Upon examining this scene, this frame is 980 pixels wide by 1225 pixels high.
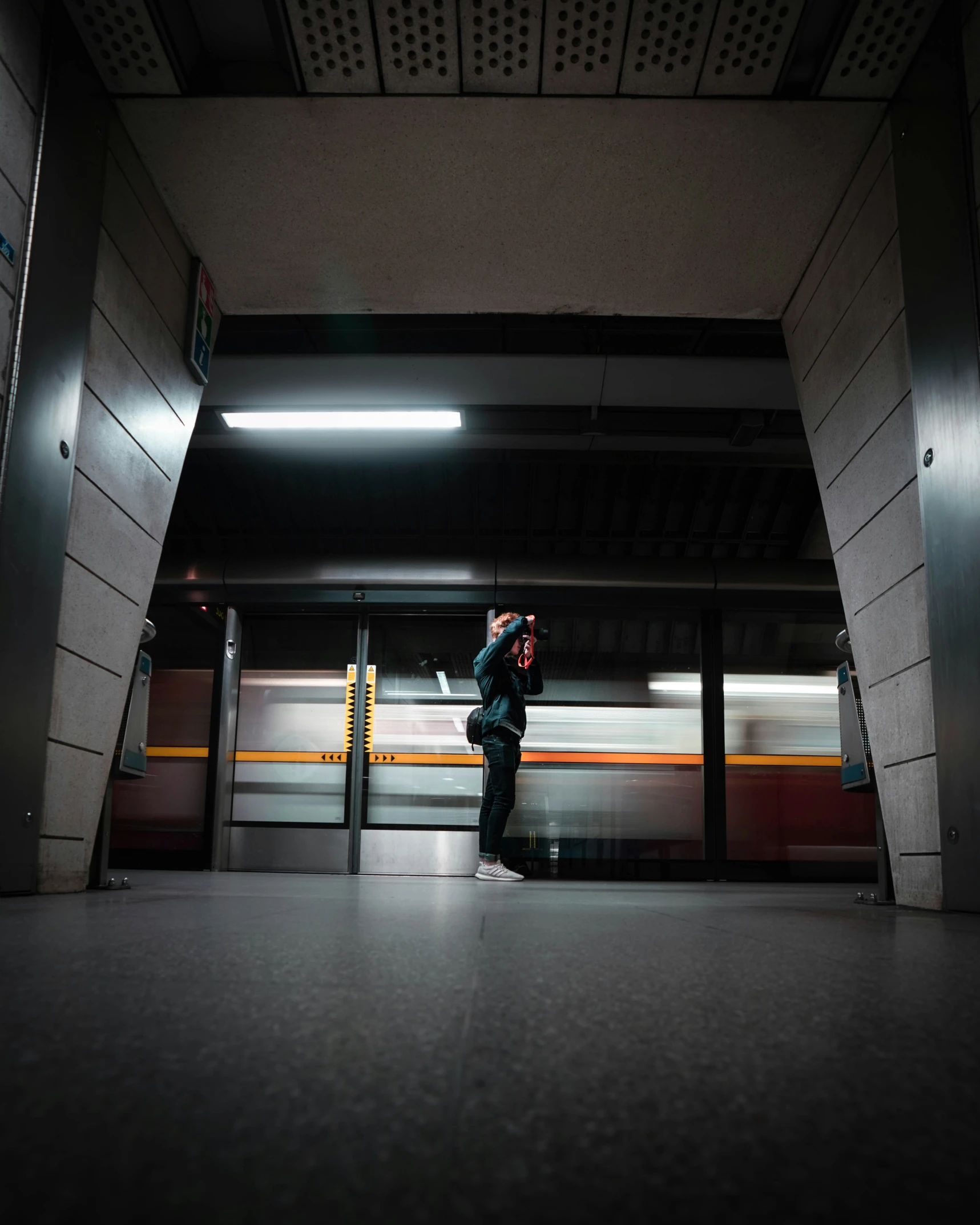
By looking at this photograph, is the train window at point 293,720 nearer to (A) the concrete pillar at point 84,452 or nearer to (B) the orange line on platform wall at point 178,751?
(B) the orange line on platform wall at point 178,751

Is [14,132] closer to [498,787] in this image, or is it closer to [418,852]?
[498,787]

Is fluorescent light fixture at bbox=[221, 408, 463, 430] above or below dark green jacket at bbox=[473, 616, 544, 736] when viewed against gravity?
above

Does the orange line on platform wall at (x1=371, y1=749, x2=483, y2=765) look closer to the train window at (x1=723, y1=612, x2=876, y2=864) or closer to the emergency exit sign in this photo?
the train window at (x1=723, y1=612, x2=876, y2=864)

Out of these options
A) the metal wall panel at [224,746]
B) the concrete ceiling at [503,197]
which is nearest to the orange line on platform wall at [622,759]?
the metal wall panel at [224,746]

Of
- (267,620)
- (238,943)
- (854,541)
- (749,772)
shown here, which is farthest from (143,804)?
(238,943)

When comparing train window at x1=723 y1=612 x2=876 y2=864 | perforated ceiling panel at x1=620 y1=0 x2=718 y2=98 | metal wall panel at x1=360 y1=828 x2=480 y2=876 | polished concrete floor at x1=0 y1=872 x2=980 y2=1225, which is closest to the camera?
polished concrete floor at x1=0 y1=872 x2=980 y2=1225

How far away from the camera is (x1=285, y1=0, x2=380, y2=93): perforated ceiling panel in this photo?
3236mm

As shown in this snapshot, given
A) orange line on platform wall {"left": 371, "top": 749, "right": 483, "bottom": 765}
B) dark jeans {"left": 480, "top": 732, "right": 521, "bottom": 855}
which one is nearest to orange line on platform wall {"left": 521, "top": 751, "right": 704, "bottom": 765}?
orange line on platform wall {"left": 371, "top": 749, "right": 483, "bottom": 765}

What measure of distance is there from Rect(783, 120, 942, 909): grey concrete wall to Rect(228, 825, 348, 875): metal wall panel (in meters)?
5.37

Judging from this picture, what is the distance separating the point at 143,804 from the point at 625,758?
437 cm

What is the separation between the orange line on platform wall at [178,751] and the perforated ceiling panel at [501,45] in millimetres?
6305

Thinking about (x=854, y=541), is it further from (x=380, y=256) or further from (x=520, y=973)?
(x=520, y=973)

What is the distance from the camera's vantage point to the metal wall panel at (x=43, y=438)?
110 inches

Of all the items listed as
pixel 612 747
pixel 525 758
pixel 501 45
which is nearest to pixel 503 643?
pixel 525 758
